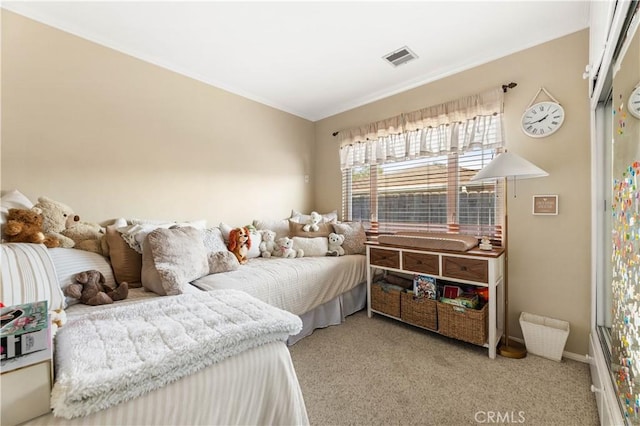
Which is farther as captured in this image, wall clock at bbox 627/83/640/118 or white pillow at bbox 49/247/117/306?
white pillow at bbox 49/247/117/306

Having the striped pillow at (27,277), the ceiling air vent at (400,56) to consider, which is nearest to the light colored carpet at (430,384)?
the striped pillow at (27,277)

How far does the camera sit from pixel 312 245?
2889 mm

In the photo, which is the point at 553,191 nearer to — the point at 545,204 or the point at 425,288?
the point at 545,204

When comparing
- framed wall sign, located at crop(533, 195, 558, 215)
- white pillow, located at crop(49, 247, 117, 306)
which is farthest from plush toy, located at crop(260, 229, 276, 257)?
framed wall sign, located at crop(533, 195, 558, 215)

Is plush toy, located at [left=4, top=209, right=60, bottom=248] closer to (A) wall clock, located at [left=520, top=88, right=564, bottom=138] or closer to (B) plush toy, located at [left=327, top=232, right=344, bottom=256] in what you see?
(B) plush toy, located at [left=327, top=232, right=344, bottom=256]

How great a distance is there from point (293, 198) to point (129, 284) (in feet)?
7.19

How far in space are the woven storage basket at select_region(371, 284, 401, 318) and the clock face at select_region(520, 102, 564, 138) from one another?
1750 millimetres

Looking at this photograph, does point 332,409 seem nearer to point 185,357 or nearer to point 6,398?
point 185,357

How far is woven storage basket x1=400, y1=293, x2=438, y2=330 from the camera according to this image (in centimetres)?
221

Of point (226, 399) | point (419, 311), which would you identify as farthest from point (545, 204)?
point (226, 399)

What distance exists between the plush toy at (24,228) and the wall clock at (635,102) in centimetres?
298

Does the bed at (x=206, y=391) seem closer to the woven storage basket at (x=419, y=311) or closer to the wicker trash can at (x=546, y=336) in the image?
the woven storage basket at (x=419, y=311)

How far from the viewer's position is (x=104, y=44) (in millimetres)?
2145

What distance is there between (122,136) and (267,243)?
1.62 meters
